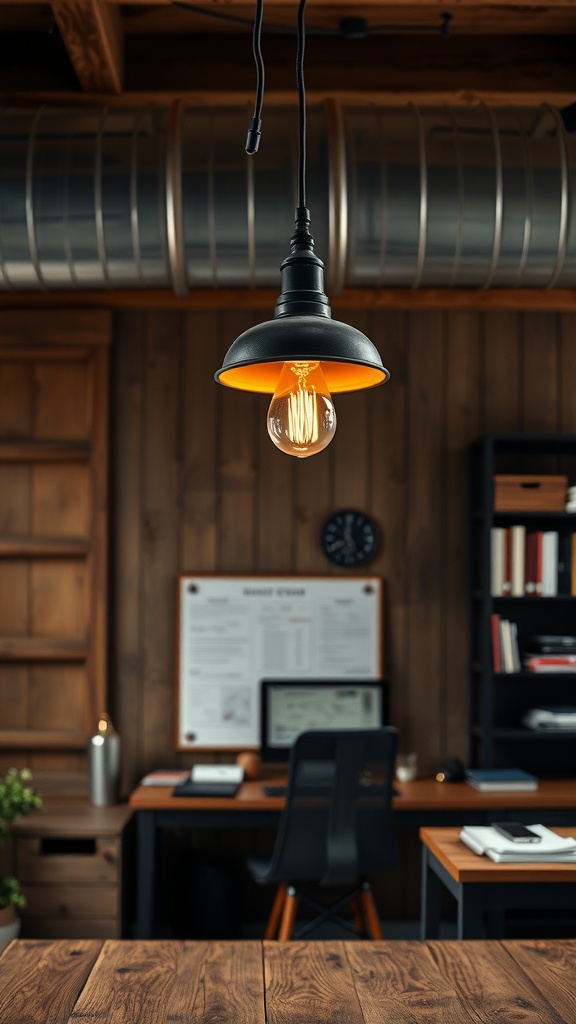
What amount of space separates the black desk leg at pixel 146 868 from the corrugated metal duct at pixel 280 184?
1.90 meters

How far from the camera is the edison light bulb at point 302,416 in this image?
1695mm

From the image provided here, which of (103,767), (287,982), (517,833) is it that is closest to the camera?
(287,982)

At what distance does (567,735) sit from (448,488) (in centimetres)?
108

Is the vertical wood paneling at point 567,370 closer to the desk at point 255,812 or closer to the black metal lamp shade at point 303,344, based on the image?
the desk at point 255,812

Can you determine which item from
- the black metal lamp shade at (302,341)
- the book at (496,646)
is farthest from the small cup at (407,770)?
the black metal lamp shade at (302,341)

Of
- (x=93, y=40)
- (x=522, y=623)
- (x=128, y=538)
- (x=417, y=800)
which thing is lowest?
(x=417, y=800)

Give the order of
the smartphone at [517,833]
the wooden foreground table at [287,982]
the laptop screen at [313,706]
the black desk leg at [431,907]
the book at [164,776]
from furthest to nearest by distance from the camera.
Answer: the laptop screen at [313,706] → the book at [164,776] → the black desk leg at [431,907] → the smartphone at [517,833] → the wooden foreground table at [287,982]

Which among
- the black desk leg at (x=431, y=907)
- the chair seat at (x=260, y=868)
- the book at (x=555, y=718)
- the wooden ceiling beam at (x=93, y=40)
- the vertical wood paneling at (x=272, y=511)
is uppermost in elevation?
the wooden ceiling beam at (x=93, y=40)

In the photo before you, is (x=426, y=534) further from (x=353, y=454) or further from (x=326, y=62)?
(x=326, y=62)

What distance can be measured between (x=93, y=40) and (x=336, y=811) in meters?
2.51

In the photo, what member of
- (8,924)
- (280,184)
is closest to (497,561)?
(280,184)

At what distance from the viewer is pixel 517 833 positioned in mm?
2504

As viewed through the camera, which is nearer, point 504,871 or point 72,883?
point 504,871

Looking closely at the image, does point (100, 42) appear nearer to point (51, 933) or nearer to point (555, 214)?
point (555, 214)
